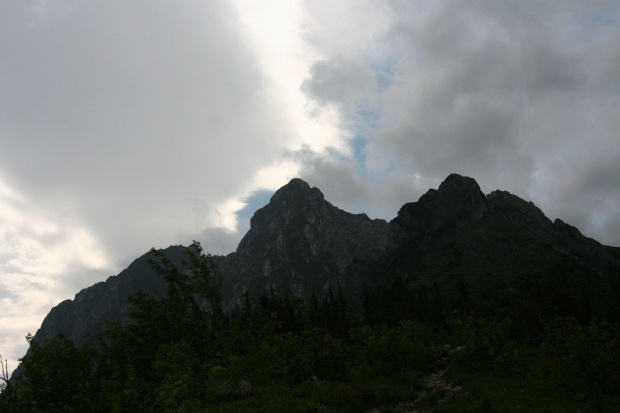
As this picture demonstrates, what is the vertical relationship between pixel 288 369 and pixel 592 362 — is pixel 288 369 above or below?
above

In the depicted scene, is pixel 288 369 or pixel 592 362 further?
pixel 288 369

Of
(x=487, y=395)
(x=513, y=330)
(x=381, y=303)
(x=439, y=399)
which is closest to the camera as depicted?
(x=487, y=395)

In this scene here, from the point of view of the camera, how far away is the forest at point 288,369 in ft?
54.9

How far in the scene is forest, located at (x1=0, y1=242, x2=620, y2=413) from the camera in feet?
54.9

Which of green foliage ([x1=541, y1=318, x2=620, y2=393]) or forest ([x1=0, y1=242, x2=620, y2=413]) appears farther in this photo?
forest ([x1=0, y1=242, x2=620, y2=413])

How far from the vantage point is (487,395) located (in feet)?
56.3

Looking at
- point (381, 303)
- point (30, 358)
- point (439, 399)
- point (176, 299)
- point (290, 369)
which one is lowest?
point (439, 399)

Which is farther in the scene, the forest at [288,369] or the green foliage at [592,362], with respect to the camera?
the forest at [288,369]

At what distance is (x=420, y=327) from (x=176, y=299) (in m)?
22.4

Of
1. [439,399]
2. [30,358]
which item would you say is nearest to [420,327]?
[439,399]

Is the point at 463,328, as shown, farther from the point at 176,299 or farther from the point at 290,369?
the point at 176,299

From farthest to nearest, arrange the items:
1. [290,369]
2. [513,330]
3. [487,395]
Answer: [513,330], [290,369], [487,395]

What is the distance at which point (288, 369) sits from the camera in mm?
22656

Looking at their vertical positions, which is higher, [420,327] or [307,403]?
[420,327]
